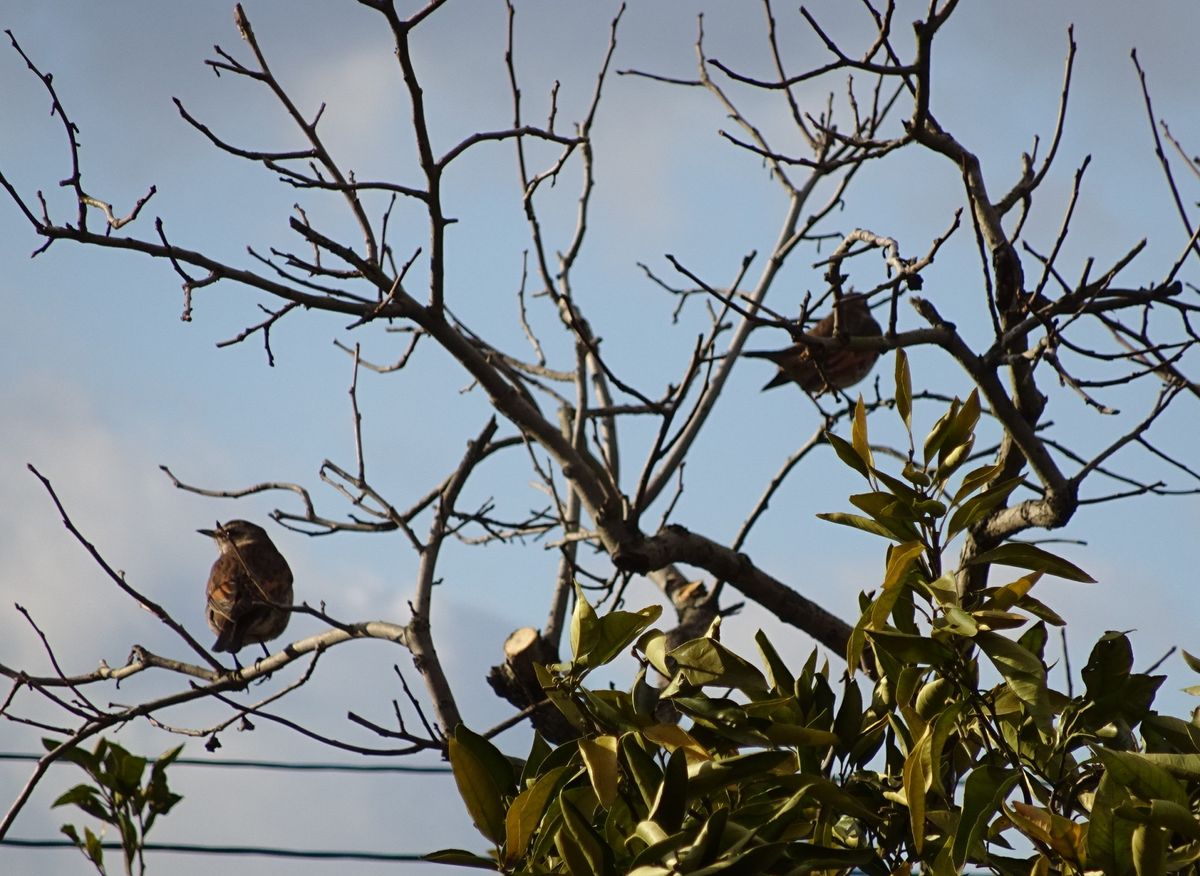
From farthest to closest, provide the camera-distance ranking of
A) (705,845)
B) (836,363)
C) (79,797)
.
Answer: (836,363), (79,797), (705,845)

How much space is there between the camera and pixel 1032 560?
1.51 meters

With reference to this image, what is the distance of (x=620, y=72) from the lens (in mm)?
4320

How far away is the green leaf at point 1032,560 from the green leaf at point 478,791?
65cm

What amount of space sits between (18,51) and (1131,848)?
3296mm

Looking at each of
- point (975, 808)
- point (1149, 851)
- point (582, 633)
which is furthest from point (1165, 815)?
point (582, 633)

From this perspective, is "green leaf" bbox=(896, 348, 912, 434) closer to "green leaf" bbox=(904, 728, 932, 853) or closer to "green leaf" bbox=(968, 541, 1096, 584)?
"green leaf" bbox=(968, 541, 1096, 584)

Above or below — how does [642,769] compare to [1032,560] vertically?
below

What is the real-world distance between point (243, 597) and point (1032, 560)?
3.48 metres

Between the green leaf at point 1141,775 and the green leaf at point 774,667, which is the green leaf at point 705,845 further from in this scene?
the green leaf at point 1141,775

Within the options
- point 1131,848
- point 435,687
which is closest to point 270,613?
point 435,687

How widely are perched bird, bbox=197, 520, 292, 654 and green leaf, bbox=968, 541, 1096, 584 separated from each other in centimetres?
308

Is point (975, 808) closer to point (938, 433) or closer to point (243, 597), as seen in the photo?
point (938, 433)

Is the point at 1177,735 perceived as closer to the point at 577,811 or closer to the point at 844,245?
the point at 577,811

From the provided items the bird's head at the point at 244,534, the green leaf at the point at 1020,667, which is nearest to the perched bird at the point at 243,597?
the bird's head at the point at 244,534
